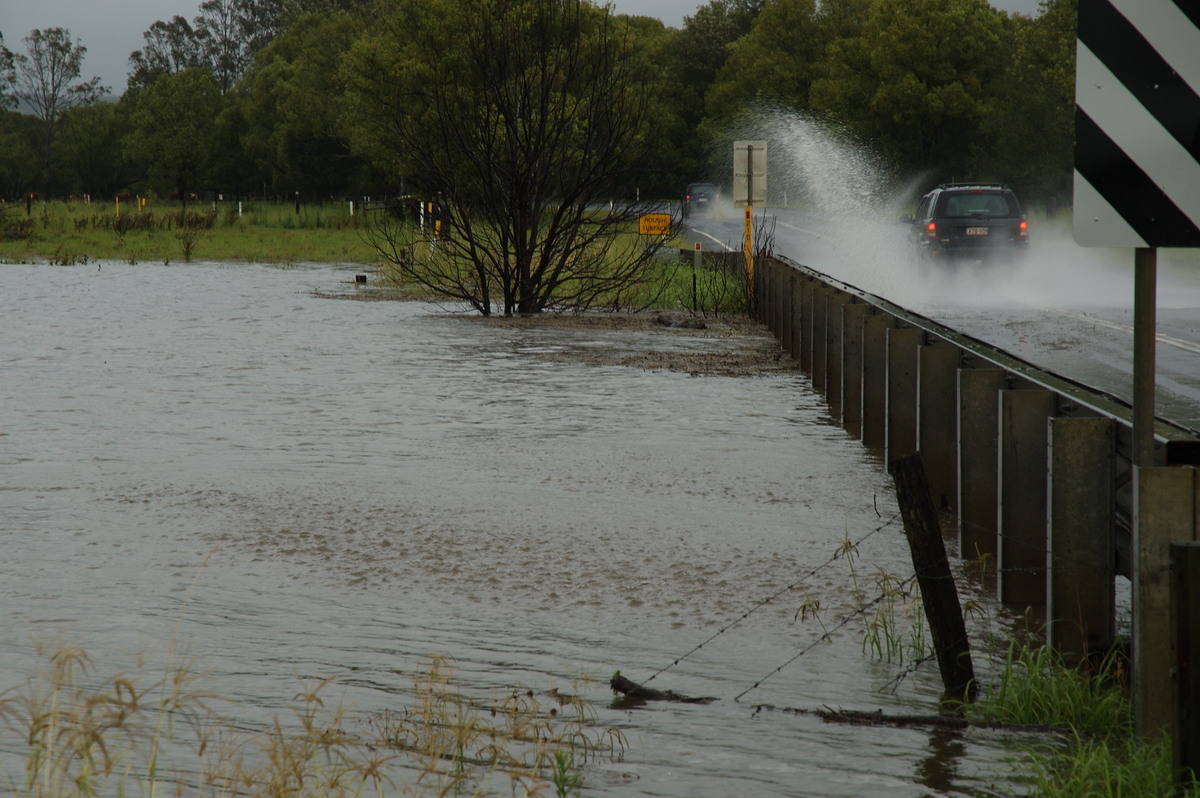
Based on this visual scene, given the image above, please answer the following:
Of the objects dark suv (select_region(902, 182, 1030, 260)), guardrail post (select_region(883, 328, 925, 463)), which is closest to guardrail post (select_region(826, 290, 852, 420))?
guardrail post (select_region(883, 328, 925, 463))

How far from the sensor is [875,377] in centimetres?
1122

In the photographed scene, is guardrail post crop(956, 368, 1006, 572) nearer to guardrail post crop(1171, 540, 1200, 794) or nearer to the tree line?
guardrail post crop(1171, 540, 1200, 794)

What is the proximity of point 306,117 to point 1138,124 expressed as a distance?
85.9m

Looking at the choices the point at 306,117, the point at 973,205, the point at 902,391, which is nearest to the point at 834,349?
the point at 902,391

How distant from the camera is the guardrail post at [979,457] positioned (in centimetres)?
749

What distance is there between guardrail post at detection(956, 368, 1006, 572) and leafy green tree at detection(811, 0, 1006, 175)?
7133 centimetres

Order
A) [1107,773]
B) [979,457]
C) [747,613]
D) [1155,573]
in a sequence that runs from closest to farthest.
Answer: [1107,773], [1155,573], [747,613], [979,457]

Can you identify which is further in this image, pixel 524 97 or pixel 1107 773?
pixel 524 97

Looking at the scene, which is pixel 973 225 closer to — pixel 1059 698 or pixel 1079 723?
pixel 1059 698

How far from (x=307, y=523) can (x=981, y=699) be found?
180 inches

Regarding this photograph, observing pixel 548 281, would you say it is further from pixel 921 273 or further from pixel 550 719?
pixel 550 719

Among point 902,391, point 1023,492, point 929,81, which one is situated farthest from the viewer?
point 929,81

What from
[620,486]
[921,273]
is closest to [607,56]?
[921,273]

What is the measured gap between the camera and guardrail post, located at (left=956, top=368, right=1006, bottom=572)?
7.49 m
